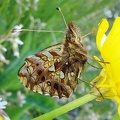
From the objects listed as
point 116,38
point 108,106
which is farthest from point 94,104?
point 116,38

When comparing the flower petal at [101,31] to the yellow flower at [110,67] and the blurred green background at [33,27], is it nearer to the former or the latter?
the yellow flower at [110,67]

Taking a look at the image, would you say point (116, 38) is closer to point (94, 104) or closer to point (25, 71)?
point (25, 71)

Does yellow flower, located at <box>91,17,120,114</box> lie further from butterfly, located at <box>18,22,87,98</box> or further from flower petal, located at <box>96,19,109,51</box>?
butterfly, located at <box>18,22,87,98</box>

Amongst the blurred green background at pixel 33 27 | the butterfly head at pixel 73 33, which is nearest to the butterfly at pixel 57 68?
the butterfly head at pixel 73 33

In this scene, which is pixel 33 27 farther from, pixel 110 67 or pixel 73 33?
pixel 110 67

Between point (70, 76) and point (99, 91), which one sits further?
point (70, 76)

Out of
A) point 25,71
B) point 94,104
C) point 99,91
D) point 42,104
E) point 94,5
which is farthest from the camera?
point 94,104
